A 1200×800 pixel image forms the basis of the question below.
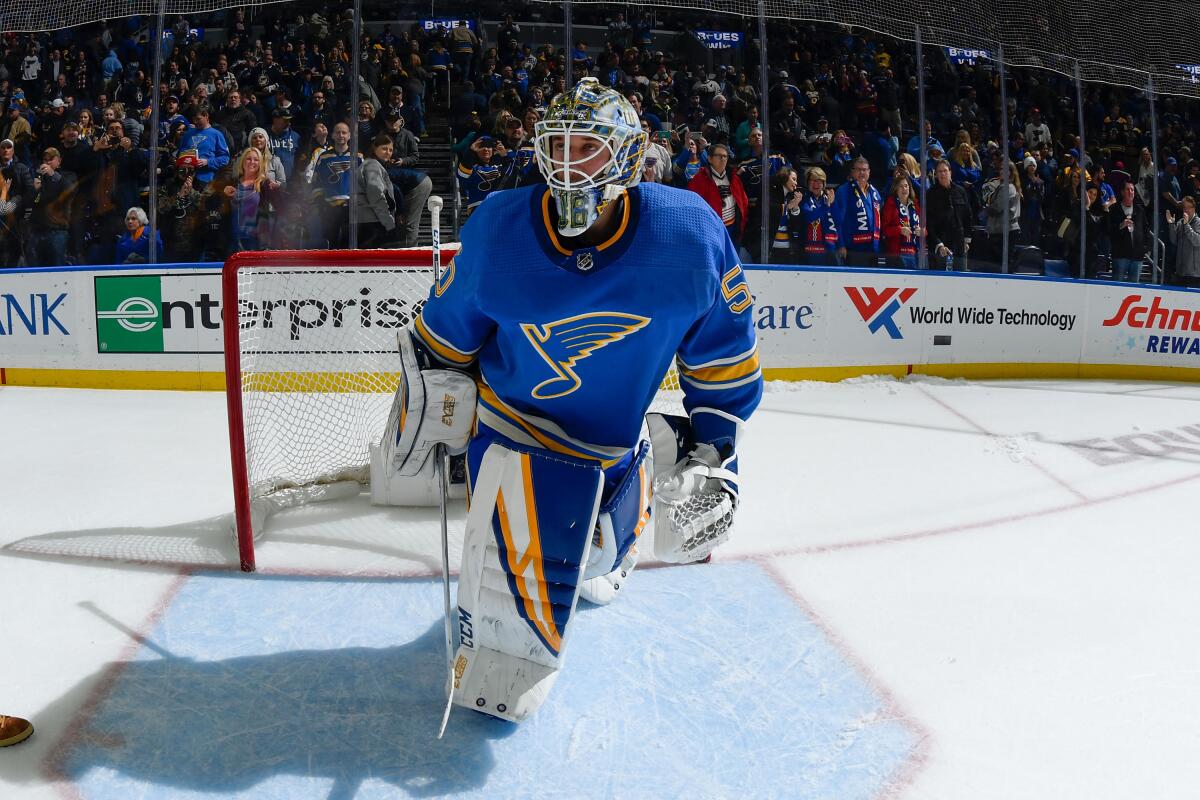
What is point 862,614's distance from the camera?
254 cm

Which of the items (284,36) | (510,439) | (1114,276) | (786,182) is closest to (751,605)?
(510,439)

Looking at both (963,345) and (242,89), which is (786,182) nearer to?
(963,345)

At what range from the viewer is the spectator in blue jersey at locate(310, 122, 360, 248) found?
17.2ft

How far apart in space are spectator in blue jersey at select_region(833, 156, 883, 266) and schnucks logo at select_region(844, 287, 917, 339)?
0.17 m

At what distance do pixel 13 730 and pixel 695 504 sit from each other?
4.38 ft

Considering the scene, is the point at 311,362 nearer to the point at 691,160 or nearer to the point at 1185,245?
the point at 691,160

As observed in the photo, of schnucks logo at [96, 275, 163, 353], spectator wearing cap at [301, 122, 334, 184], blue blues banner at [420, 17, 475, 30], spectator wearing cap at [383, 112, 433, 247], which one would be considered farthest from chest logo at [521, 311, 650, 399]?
blue blues banner at [420, 17, 475, 30]

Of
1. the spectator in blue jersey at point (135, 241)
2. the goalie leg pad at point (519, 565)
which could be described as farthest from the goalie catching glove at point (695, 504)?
the spectator in blue jersey at point (135, 241)

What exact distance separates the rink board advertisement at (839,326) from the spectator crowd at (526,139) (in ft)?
0.47

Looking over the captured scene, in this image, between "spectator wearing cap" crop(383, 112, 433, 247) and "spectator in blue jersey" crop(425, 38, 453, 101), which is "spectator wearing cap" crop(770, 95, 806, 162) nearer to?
"spectator in blue jersey" crop(425, 38, 453, 101)

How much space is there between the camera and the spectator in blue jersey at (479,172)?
216 inches

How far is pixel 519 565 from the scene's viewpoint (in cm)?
183

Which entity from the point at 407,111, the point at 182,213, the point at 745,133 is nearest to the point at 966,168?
the point at 745,133

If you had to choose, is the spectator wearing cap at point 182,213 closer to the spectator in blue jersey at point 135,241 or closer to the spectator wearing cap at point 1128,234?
the spectator in blue jersey at point 135,241
